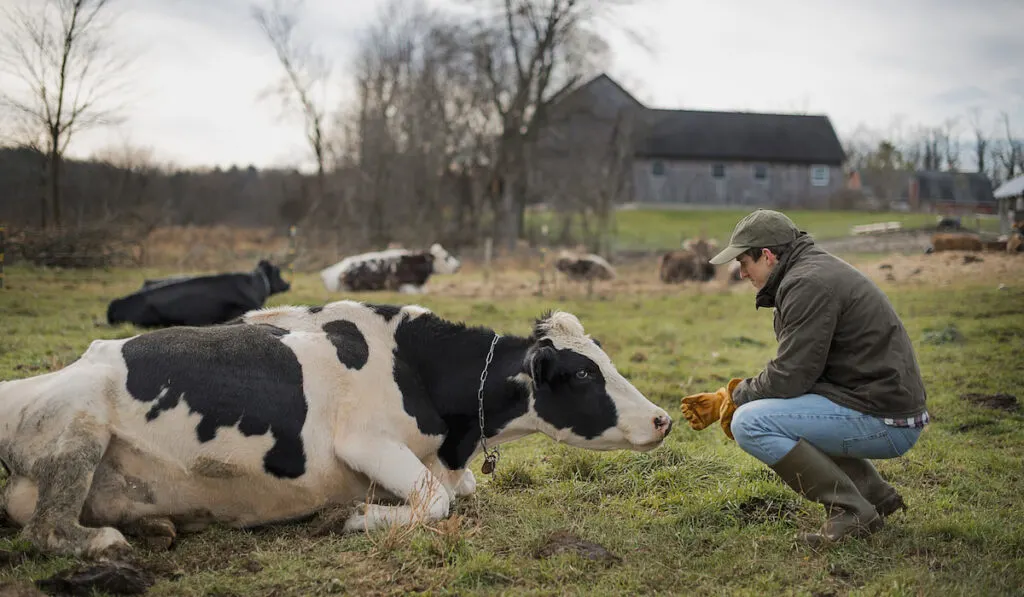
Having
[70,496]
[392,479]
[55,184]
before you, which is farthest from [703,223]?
[70,496]

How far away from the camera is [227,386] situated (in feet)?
16.3

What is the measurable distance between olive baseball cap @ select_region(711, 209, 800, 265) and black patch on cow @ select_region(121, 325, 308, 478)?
8.72 ft

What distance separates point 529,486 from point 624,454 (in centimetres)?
89

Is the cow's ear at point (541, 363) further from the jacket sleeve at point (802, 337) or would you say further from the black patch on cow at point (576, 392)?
the jacket sleeve at point (802, 337)

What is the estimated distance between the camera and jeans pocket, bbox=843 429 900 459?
471 centimetres

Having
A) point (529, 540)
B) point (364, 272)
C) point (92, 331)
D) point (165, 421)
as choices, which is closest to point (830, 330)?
point (529, 540)

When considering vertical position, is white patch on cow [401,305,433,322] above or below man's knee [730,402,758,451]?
above

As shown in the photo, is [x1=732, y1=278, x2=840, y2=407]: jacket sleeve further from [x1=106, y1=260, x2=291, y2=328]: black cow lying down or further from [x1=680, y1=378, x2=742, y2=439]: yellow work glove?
[x1=106, y1=260, x2=291, y2=328]: black cow lying down

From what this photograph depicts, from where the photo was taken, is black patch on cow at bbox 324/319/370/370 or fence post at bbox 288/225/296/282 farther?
fence post at bbox 288/225/296/282

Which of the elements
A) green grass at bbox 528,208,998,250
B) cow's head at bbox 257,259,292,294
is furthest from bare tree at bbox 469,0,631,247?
cow's head at bbox 257,259,292,294

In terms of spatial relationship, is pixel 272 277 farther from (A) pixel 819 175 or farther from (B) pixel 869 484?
(A) pixel 819 175

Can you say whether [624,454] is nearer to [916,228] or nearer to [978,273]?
[978,273]

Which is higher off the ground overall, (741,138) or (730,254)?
(741,138)

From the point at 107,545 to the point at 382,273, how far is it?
18.9 meters
